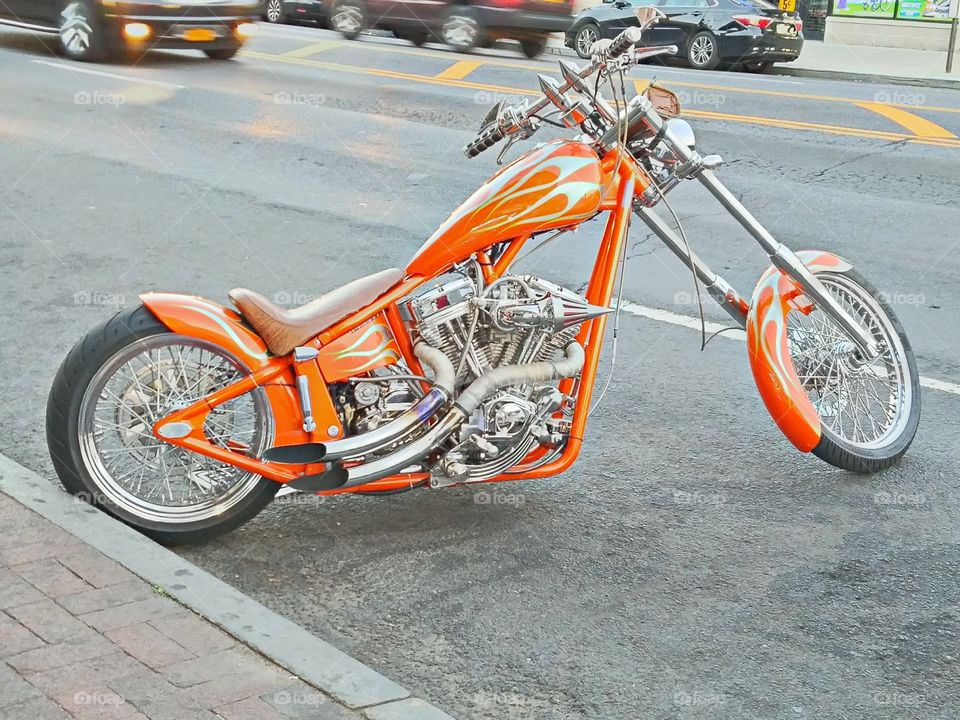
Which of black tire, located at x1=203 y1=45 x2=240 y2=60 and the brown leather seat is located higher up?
black tire, located at x1=203 y1=45 x2=240 y2=60

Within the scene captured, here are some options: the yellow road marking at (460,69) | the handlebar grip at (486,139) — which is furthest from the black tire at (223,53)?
the handlebar grip at (486,139)

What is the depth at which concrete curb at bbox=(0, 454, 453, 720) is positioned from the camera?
3277mm

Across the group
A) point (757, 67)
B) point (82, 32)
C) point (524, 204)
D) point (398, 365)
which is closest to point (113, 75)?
point (82, 32)

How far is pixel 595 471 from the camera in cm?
499

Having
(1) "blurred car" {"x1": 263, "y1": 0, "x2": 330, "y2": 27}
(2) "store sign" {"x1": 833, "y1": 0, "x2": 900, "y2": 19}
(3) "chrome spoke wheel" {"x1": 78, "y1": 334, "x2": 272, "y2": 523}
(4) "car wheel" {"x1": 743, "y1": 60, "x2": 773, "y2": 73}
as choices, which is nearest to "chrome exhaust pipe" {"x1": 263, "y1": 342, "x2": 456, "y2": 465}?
(3) "chrome spoke wheel" {"x1": 78, "y1": 334, "x2": 272, "y2": 523}

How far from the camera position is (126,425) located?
4180 millimetres

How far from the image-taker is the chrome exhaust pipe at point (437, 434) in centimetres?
414

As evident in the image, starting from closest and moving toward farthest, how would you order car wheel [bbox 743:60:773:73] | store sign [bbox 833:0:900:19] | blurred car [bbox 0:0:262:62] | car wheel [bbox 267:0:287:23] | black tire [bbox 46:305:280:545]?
black tire [bbox 46:305:280:545] < blurred car [bbox 0:0:262:62] < car wheel [bbox 743:60:773:73] < car wheel [bbox 267:0:287:23] < store sign [bbox 833:0:900:19]

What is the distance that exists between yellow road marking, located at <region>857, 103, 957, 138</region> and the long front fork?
338 inches

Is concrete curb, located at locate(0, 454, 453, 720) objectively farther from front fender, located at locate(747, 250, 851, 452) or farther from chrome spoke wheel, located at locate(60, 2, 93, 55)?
chrome spoke wheel, located at locate(60, 2, 93, 55)

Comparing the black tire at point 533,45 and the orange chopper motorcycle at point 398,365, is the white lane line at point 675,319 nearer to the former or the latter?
the orange chopper motorcycle at point 398,365

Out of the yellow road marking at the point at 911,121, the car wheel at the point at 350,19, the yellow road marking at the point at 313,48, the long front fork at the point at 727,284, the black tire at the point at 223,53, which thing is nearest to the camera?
the long front fork at the point at 727,284

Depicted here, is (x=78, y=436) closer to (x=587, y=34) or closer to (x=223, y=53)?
(x=223, y=53)

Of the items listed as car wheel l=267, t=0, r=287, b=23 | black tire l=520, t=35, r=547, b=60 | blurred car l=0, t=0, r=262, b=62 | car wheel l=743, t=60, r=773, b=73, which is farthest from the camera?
car wheel l=267, t=0, r=287, b=23
